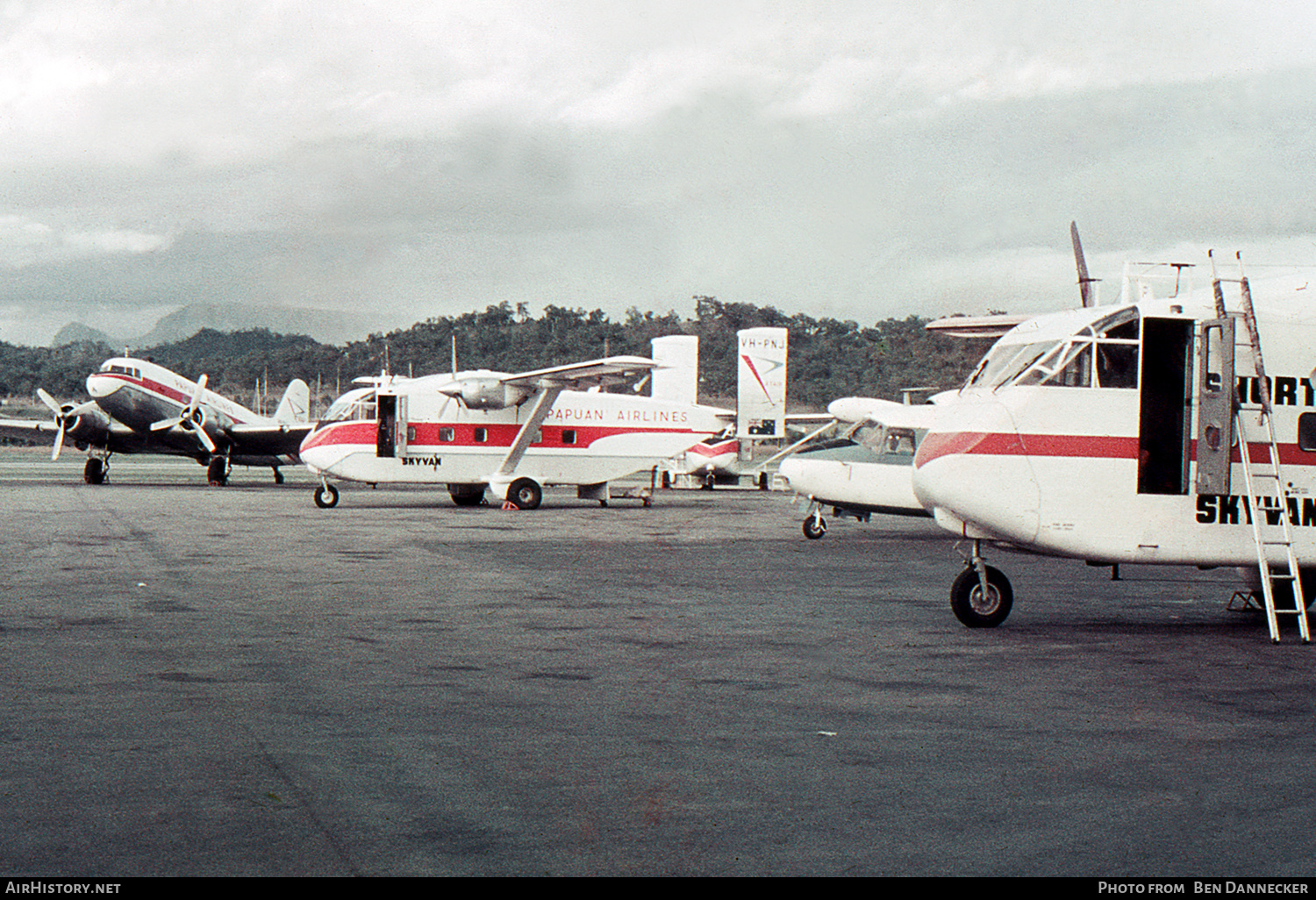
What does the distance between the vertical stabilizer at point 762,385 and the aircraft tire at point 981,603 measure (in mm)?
21974

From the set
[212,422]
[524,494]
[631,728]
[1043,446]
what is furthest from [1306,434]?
[212,422]

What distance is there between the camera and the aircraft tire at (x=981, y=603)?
32.1ft

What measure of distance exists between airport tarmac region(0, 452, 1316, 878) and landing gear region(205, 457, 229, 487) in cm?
2373

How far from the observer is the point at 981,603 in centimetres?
983

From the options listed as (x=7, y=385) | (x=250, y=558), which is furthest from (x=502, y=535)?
(x=7, y=385)

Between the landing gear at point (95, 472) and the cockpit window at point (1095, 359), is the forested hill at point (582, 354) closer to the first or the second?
the landing gear at point (95, 472)

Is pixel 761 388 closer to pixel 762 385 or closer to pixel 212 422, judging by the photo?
pixel 762 385

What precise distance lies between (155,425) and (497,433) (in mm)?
14677

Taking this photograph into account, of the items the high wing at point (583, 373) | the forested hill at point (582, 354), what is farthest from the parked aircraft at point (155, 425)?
the forested hill at point (582, 354)

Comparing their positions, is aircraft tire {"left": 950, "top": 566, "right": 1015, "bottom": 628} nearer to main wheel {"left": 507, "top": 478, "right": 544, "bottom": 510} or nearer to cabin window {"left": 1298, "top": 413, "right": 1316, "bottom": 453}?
cabin window {"left": 1298, "top": 413, "right": 1316, "bottom": 453}

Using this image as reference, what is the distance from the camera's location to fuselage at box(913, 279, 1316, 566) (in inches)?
370

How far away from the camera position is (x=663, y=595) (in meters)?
11.7

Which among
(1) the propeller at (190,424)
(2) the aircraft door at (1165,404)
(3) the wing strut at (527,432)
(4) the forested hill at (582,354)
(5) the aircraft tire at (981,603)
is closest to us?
(2) the aircraft door at (1165,404)

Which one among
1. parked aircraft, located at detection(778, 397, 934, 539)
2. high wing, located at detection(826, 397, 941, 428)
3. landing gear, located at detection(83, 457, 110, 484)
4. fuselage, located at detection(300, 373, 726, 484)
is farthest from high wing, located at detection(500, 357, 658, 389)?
landing gear, located at detection(83, 457, 110, 484)
